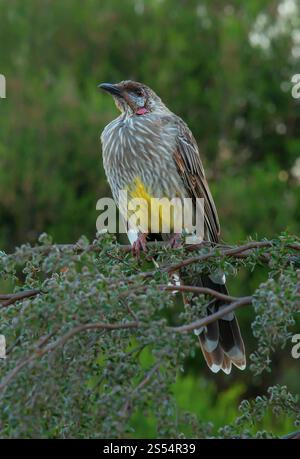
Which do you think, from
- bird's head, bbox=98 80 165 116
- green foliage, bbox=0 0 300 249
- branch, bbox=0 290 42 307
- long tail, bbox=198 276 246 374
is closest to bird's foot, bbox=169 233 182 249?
long tail, bbox=198 276 246 374

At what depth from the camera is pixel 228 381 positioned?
1254 centimetres

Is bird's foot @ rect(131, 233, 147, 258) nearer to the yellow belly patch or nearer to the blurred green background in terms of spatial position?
the yellow belly patch

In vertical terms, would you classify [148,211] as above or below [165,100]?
below

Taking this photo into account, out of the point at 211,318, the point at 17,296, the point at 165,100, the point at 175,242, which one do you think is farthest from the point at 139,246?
the point at 165,100

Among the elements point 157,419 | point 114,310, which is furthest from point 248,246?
point 157,419

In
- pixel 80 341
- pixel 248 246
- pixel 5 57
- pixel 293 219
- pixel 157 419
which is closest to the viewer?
pixel 157 419

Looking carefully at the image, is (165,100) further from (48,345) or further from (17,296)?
(48,345)

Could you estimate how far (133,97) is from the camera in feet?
18.0

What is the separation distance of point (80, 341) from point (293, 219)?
959 centimetres

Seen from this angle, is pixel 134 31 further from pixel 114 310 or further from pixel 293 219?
pixel 114 310

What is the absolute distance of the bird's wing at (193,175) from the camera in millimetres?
5172

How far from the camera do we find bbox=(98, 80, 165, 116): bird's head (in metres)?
5.43

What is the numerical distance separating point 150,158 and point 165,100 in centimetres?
788

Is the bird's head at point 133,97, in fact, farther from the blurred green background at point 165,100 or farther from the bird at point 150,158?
the blurred green background at point 165,100
